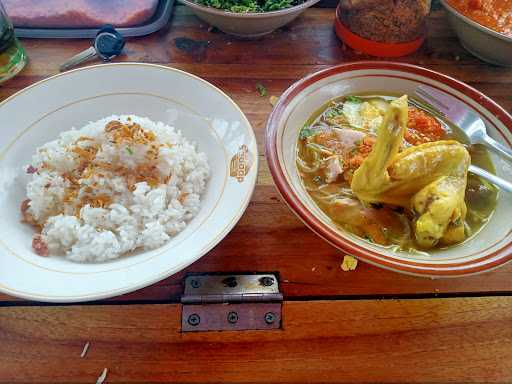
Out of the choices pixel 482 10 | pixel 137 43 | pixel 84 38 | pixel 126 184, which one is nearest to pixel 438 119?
pixel 482 10

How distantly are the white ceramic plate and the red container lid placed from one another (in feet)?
3.38

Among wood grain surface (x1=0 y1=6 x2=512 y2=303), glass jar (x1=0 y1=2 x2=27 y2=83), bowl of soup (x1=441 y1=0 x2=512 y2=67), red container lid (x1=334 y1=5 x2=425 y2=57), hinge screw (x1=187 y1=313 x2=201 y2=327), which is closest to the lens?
hinge screw (x1=187 y1=313 x2=201 y2=327)

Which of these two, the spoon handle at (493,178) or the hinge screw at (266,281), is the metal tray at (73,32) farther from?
the spoon handle at (493,178)

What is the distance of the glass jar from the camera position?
1978 mm

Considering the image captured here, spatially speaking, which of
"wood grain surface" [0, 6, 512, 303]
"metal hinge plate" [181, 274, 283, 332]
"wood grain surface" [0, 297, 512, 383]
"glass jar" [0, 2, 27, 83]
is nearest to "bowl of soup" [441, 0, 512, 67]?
"wood grain surface" [0, 6, 512, 303]

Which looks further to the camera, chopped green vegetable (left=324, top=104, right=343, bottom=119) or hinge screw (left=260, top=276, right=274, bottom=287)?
chopped green vegetable (left=324, top=104, right=343, bottom=119)

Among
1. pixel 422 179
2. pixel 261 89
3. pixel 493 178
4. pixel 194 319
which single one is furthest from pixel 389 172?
pixel 261 89

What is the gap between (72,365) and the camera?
1209mm

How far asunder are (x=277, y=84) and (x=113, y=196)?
102cm

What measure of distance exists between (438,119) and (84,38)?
1.93m

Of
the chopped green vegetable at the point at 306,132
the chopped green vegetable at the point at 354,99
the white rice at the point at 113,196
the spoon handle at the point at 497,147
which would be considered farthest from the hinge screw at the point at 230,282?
the spoon handle at the point at 497,147

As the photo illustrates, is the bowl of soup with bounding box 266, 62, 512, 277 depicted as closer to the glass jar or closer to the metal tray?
the metal tray

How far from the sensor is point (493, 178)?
Answer: 1.45 meters

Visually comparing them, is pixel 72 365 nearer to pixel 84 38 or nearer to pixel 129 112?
pixel 129 112
